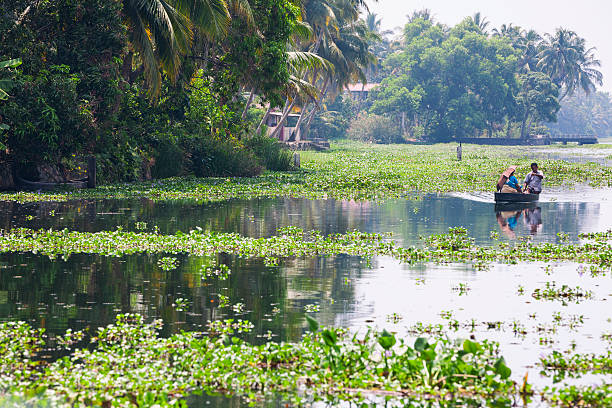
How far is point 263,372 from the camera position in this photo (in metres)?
7.92

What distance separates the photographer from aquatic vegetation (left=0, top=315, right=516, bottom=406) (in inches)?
289

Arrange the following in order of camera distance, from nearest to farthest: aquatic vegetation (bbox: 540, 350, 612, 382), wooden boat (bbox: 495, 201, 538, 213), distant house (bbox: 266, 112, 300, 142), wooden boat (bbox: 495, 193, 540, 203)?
aquatic vegetation (bbox: 540, 350, 612, 382)
wooden boat (bbox: 495, 201, 538, 213)
wooden boat (bbox: 495, 193, 540, 203)
distant house (bbox: 266, 112, 300, 142)

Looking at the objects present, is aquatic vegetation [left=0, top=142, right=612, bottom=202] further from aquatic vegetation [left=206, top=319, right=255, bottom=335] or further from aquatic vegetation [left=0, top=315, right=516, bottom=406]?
aquatic vegetation [left=0, top=315, right=516, bottom=406]

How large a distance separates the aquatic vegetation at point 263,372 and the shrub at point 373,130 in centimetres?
10547

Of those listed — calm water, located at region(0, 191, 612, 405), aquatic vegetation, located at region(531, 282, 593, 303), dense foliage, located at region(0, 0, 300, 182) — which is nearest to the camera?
calm water, located at region(0, 191, 612, 405)

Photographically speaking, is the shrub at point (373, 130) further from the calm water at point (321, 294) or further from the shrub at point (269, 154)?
the calm water at point (321, 294)

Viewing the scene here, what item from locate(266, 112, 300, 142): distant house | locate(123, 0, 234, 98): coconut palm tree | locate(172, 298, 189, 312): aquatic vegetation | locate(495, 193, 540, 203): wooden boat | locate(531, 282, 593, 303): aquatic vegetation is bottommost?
locate(172, 298, 189, 312): aquatic vegetation

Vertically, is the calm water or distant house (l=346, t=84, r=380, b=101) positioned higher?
distant house (l=346, t=84, r=380, b=101)

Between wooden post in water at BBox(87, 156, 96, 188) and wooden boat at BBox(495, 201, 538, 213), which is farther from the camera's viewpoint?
wooden post in water at BBox(87, 156, 96, 188)

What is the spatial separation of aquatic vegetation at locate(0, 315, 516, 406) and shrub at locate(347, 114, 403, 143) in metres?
105

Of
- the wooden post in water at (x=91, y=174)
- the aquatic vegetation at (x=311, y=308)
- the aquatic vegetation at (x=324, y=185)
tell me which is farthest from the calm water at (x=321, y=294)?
the wooden post in water at (x=91, y=174)

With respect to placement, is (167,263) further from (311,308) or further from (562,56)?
(562,56)

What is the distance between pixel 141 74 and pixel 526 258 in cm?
2288

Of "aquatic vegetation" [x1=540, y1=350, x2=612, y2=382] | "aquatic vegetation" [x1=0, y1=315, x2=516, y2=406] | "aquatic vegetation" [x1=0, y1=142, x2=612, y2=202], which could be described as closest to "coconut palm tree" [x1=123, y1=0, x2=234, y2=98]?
"aquatic vegetation" [x1=0, y1=142, x2=612, y2=202]
